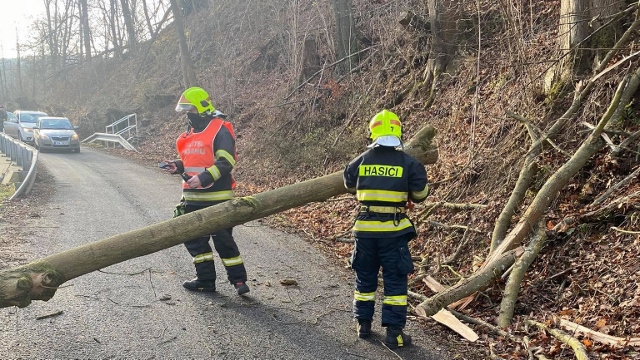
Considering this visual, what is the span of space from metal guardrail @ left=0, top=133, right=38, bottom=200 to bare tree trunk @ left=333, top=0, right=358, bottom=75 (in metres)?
8.45

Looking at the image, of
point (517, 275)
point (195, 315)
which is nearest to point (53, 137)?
point (195, 315)

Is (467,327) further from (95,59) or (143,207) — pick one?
(95,59)

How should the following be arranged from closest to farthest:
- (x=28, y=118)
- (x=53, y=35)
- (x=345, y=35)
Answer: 1. (x=345, y=35)
2. (x=28, y=118)
3. (x=53, y=35)

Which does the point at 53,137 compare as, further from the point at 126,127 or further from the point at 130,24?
the point at 130,24

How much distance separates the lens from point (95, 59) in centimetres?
4188

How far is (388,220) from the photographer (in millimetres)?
4445

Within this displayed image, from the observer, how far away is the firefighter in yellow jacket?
4391 mm

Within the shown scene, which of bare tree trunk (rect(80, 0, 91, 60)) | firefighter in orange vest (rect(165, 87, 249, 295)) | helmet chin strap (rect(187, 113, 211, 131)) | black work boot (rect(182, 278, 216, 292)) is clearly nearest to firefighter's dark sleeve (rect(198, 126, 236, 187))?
firefighter in orange vest (rect(165, 87, 249, 295))

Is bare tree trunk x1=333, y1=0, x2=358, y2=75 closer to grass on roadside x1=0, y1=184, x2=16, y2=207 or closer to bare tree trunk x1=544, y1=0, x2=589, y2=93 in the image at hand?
bare tree trunk x1=544, y1=0, x2=589, y2=93

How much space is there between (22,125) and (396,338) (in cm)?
2841

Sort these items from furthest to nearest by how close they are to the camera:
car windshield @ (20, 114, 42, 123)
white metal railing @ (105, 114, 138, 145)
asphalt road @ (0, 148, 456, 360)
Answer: car windshield @ (20, 114, 42, 123) → white metal railing @ (105, 114, 138, 145) → asphalt road @ (0, 148, 456, 360)

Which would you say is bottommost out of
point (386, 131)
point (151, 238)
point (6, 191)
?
point (6, 191)

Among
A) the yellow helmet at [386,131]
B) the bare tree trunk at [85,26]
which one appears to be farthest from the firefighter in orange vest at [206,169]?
the bare tree trunk at [85,26]

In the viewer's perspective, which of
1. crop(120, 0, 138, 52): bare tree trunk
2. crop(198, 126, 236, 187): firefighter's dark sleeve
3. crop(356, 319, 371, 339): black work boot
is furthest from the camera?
crop(120, 0, 138, 52): bare tree trunk
